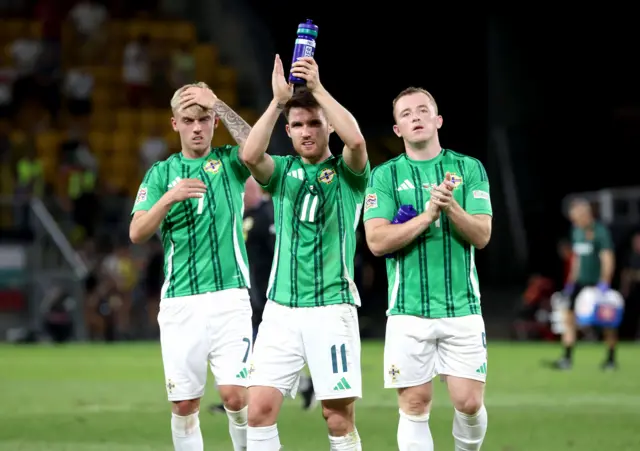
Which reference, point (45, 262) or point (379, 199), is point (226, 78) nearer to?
point (45, 262)

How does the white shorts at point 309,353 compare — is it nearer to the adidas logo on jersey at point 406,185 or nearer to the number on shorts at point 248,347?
the number on shorts at point 248,347

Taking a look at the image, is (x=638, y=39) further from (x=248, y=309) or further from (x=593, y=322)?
(x=248, y=309)

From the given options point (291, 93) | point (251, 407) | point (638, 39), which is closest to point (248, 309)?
point (251, 407)

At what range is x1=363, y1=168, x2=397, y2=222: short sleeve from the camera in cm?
624

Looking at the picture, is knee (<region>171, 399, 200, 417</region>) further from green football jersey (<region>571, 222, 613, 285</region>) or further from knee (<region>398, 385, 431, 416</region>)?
green football jersey (<region>571, 222, 613, 285</region>)

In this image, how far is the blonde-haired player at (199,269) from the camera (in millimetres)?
6406

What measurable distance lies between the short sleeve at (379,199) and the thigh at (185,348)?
1.02m

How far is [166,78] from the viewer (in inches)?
900

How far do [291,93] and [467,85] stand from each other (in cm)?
1828

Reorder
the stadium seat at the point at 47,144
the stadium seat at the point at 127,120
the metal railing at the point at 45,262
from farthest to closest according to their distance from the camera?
the stadium seat at the point at 127,120, the stadium seat at the point at 47,144, the metal railing at the point at 45,262

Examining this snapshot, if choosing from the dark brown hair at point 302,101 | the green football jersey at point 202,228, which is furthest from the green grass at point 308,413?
the dark brown hair at point 302,101

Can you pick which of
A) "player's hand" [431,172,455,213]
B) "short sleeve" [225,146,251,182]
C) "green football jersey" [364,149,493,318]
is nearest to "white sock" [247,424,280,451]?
"green football jersey" [364,149,493,318]

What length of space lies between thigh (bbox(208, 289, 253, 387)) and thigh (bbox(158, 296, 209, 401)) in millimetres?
59

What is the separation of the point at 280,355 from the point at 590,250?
10127 mm
